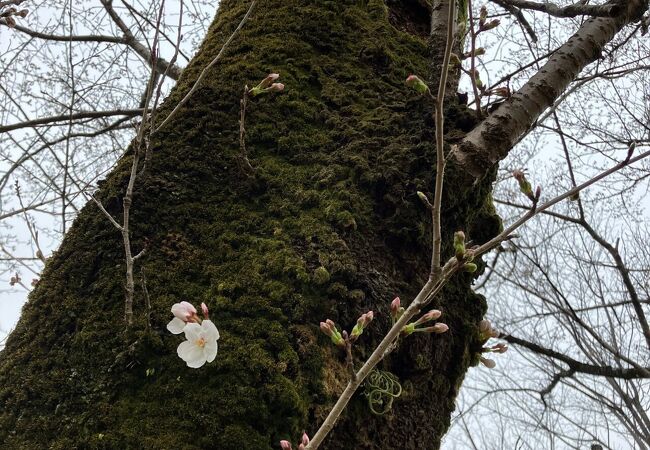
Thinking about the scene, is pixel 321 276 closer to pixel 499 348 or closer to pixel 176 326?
pixel 176 326

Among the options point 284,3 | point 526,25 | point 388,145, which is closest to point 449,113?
point 388,145

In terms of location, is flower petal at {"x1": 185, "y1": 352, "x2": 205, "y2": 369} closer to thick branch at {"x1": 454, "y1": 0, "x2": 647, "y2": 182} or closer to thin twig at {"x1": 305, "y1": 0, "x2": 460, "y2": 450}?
thin twig at {"x1": 305, "y1": 0, "x2": 460, "y2": 450}

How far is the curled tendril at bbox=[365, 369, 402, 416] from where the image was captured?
1266mm

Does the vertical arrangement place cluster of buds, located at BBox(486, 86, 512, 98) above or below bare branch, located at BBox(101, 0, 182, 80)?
below

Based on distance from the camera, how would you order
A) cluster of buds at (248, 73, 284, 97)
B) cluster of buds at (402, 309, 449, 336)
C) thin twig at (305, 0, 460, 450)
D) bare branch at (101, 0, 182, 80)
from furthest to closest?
1. bare branch at (101, 0, 182, 80)
2. cluster of buds at (248, 73, 284, 97)
3. cluster of buds at (402, 309, 449, 336)
4. thin twig at (305, 0, 460, 450)

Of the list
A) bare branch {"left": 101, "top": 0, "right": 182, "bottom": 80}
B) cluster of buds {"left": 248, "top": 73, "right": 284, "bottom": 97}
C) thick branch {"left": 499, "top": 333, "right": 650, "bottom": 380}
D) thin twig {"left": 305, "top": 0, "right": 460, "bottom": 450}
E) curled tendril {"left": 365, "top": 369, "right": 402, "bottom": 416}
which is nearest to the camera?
thin twig {"left": 305, "top": 0, "right": 460, "bottom": 450}

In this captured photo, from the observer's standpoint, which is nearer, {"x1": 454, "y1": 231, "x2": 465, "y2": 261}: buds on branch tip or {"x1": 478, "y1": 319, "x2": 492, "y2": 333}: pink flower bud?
{"x1": 454, "y1": 231, "x2": 465, "y2": 261}: buds on branch tip

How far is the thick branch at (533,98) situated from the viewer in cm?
166

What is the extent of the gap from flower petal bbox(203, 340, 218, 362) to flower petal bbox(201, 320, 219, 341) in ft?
0.04

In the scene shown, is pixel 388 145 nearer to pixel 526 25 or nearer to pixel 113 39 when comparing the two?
pixel 526 25

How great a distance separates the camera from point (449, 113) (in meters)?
1.78

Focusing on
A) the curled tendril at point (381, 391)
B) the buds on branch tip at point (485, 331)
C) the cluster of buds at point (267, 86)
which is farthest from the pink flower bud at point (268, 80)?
the buds on branch tip at point (485, 331)

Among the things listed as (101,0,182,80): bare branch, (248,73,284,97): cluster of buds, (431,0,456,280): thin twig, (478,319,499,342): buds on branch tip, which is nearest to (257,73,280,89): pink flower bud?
(248,73,284,97): cluster of buds

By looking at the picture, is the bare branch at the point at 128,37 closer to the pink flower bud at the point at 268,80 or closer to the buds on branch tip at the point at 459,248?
the pink flower bud at the point at 268,80
